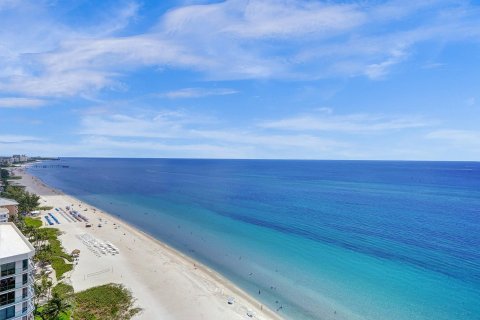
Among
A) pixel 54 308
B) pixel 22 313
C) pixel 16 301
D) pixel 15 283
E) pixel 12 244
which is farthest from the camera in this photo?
pixel 54 308

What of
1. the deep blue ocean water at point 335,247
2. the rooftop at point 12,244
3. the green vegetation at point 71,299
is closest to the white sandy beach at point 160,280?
the green vegetation at point 71,299

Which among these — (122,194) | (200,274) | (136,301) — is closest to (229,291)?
(200,274)

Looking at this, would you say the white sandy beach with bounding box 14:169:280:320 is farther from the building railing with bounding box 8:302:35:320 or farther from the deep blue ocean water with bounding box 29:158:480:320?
the building railing with bounding box 8:302:35:320

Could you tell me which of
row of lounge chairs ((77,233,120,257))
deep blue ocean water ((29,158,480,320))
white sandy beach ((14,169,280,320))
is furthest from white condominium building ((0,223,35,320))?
deep blue ocean water ((29,158,480,320))

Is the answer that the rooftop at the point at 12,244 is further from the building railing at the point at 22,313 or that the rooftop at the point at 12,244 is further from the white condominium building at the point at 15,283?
the building railing at the point at 22,313

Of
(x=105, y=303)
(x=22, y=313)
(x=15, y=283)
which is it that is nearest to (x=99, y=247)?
(x=105, y=303)

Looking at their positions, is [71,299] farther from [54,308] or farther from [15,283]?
[15,283]

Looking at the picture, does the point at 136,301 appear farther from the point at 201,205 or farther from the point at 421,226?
the point at 421,226
